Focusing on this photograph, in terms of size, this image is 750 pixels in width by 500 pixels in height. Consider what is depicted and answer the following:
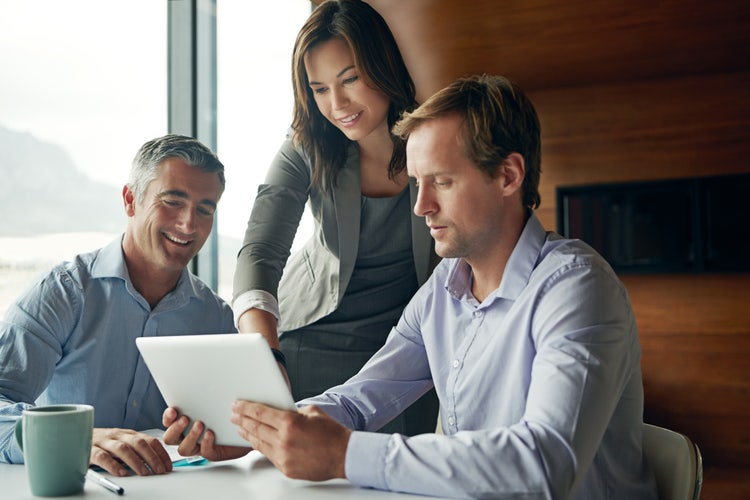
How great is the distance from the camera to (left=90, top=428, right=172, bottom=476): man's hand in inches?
44.3

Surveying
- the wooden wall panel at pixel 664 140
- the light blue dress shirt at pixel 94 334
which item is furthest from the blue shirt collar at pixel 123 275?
the wooden wall panel at pixel 664 140

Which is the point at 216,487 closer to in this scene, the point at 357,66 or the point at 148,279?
the point at 148,279

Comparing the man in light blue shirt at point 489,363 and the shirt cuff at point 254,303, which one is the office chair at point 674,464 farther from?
the shirt cuff at point 254,303

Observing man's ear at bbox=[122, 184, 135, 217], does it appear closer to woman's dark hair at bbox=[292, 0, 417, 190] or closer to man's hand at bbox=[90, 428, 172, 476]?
woman's dark hair at bbox=[292, 0, 417, 190]

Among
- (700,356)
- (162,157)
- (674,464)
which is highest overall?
(162,157)

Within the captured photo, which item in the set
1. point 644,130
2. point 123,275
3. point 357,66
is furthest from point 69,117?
point 644,130

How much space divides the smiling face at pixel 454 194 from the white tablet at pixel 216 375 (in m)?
0.44

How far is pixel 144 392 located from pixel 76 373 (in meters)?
0.15

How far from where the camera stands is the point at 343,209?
191 cm

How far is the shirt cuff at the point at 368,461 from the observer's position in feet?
3.38

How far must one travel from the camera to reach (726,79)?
15.8 feet

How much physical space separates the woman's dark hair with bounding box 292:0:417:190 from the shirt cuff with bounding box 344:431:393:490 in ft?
3.21

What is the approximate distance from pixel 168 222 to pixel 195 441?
71 centimetres

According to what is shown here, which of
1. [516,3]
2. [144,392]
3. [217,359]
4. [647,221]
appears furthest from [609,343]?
[647,221]
